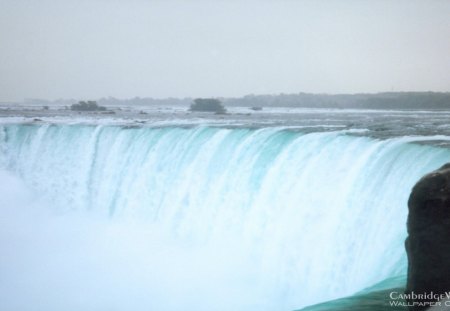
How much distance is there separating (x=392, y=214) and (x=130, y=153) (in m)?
10.1

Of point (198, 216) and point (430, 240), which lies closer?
point (430, 240)

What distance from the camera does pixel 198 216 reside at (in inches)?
504

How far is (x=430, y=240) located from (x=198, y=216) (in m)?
8.98

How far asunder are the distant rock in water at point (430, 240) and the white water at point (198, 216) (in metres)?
2.28

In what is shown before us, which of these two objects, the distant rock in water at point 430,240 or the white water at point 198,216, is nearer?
the distant rock in water at point 430,240

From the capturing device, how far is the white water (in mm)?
8523

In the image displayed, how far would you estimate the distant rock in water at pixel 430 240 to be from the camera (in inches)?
162

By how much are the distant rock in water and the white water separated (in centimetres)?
228

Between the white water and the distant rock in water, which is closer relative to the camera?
the distant rock in water

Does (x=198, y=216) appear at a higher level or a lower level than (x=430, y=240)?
lower

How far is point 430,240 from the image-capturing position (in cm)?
420

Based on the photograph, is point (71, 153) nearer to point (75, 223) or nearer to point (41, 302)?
point (75, 223)

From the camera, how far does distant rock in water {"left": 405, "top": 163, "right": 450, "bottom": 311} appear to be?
4.11 meters

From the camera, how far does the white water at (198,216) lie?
8523 mm
